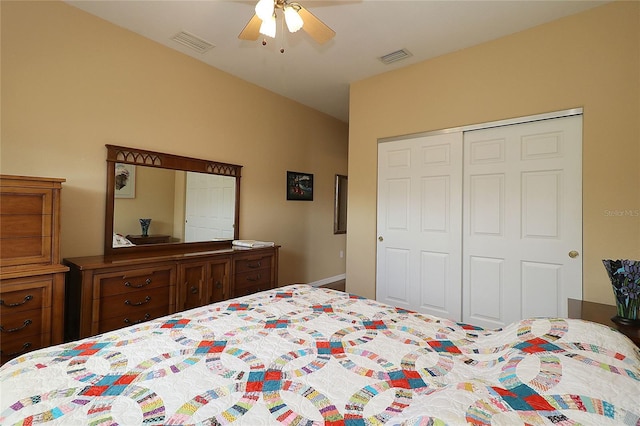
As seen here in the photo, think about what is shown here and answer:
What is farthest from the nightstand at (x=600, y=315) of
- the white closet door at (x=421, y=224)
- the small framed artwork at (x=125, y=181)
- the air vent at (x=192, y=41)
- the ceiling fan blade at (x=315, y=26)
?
the air vent at (x=192, y=41)

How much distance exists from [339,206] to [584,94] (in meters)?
3.43

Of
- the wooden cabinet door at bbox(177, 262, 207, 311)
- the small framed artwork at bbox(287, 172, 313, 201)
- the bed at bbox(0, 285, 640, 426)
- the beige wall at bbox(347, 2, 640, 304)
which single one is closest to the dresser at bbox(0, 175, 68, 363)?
the wooden cabinet door at bbox(177, 262, 207, 311)

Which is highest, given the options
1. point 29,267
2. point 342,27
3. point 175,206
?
point 342,27

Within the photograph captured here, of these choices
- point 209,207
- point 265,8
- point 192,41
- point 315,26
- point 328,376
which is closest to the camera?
point 328,376

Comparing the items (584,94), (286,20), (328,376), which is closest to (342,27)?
(286,20)

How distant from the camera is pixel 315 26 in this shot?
196 centimetres

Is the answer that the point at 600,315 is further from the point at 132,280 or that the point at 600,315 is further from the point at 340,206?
the point at 340,206

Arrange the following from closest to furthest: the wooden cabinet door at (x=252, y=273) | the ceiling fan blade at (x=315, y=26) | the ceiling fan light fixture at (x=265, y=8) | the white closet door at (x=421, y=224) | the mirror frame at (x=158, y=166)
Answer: the ceiling fan light fixture at (x=265, y=8) < the ceiling fan blade at (x=315, y=26) < the mirror frame at (x=158, y=166) < the white closet door at (x=421, y=224) < the wooden cabinet door at (x=252, y=273)

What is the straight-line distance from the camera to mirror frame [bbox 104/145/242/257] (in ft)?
8.35

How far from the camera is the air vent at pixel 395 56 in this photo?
2939 millimetres

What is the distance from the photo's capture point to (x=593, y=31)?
7.48 feet

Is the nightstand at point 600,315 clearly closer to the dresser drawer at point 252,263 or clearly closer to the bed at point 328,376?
the bed at point 328,376

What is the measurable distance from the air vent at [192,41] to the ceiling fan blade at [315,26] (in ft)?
4.40

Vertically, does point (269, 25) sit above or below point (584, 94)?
above
